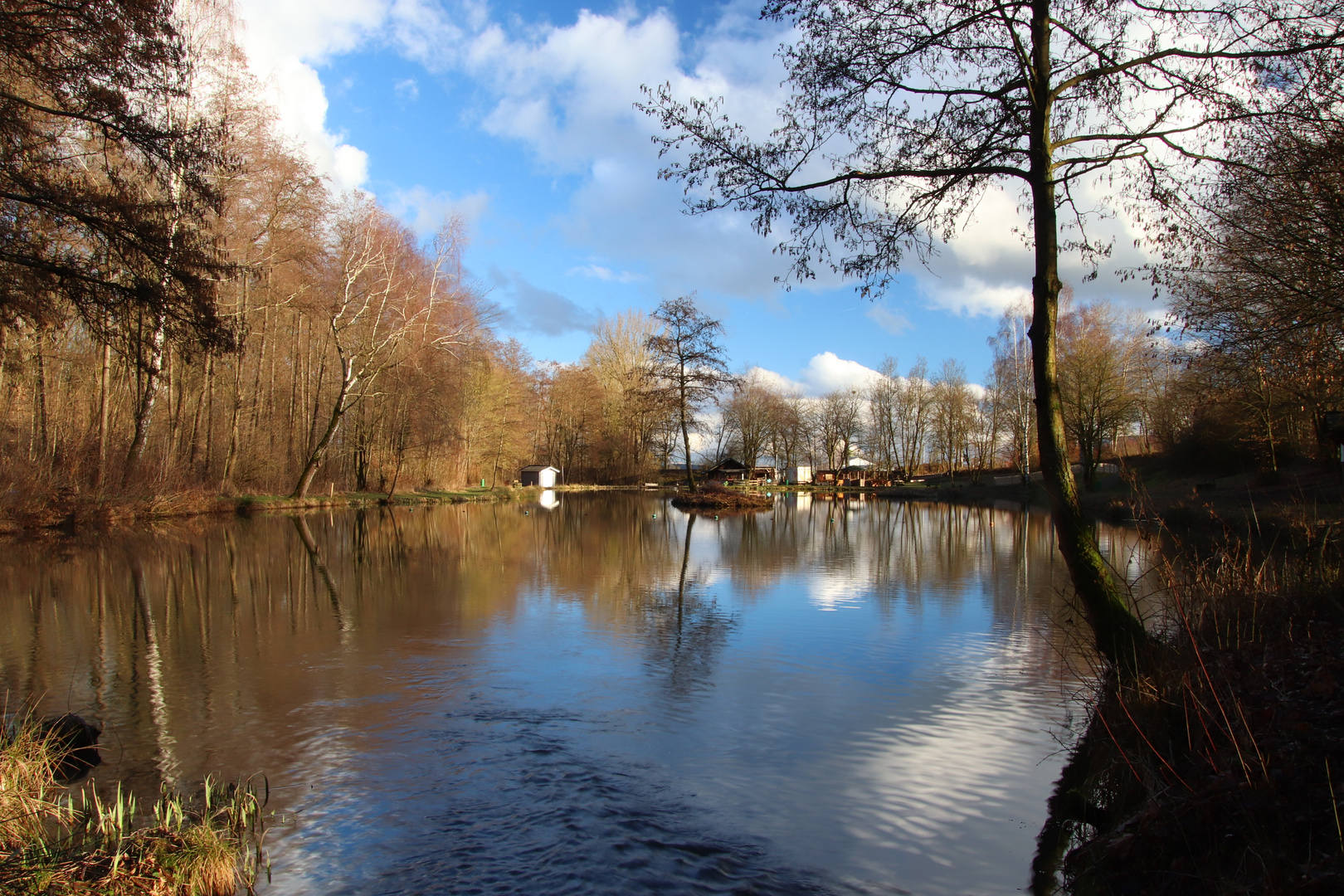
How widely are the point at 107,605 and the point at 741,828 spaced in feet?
30.3

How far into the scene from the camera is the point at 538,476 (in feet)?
202

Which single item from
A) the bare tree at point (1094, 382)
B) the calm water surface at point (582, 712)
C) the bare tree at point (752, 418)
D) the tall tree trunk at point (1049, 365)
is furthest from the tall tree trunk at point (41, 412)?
the bare tree at point (752, 418)

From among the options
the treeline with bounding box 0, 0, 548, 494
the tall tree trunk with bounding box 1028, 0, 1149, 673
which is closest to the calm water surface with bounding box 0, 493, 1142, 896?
the tall tree trunk with bounding box 1028, 0, 1149, 673

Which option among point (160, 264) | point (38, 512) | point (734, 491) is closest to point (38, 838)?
point (160, 264)

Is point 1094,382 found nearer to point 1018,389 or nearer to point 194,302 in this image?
point 1018,389

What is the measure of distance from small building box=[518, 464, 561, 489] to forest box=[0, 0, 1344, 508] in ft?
8.96

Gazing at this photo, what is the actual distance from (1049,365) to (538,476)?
57021 millimetres

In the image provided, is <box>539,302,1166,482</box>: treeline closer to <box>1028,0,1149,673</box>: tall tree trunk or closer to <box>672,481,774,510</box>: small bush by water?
<box>672,481,774,510</box>: small bush by water

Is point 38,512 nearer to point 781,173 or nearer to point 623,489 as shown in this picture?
point 781,173

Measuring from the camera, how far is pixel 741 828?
4.01 meters

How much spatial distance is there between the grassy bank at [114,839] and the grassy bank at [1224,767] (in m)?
3.71

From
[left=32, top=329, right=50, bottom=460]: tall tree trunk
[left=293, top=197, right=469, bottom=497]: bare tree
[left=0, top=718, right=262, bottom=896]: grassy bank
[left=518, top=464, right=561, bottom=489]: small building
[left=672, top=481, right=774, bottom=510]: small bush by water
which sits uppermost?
[left=293, top=197, right=469, bottom=497]: bare tree

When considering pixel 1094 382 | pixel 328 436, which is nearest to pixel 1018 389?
pixel 1094 382

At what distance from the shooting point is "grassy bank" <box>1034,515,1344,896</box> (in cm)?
296
